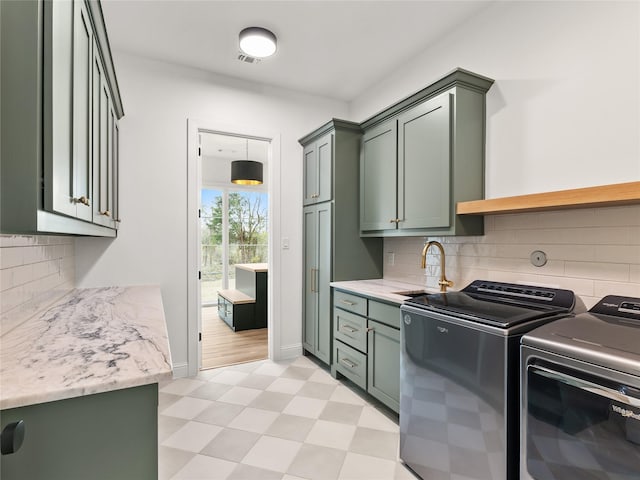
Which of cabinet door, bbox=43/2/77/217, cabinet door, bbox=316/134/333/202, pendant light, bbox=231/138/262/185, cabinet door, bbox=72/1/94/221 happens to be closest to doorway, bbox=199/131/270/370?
pendant light, bbox=231/138/262/185

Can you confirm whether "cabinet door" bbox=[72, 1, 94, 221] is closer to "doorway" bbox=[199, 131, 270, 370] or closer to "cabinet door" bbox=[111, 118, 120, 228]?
"cabinet door" bbox=[111, 118, 120, 228]

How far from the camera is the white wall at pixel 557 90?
1670 mm

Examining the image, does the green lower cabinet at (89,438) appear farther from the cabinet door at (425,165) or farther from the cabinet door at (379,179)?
the cabinet door at (379,179)

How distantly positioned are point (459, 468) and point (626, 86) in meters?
1.99

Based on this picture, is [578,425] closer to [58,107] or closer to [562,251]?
[562,251]

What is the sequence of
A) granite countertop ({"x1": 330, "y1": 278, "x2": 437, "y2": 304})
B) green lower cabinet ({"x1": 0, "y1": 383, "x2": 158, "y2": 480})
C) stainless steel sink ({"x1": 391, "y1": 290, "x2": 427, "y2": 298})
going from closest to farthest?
green lower cabinet ({"x1": 0, "y1": 383, "x2": 158, "y2": 480})
granite countertop ({"x1": 330, "y1": 278, "x2": 437, "y2": 304})
stainless steel sink ({"x1": 391, "y1": 290, "x2": 427, "y2": 298})

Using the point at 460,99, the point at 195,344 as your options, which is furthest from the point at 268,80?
the point at 195,344

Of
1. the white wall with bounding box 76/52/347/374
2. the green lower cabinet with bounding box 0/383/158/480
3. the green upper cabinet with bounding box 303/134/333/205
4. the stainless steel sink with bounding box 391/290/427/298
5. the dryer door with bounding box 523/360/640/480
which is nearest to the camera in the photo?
the green lower cabinet with bounding box 0/383/158/480

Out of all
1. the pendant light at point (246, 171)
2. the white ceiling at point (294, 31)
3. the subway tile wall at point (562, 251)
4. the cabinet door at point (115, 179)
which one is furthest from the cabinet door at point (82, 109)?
the pendant light at point (246, 171)

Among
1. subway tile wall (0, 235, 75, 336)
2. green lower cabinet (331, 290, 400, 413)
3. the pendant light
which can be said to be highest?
the pendant light

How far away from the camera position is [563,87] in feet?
6.26

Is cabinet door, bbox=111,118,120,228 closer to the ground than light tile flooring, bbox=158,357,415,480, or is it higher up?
higher up

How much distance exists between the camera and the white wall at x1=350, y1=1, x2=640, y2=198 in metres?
1.67

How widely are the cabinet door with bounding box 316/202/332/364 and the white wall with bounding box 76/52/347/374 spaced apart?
458mm
